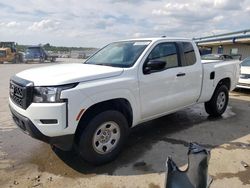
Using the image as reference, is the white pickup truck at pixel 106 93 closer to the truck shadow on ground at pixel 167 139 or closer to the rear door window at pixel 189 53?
the rear door window at pixel 189 53

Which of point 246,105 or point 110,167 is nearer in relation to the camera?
point 110,167

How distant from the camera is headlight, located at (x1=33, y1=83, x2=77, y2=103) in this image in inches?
137

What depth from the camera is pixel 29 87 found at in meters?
3.64

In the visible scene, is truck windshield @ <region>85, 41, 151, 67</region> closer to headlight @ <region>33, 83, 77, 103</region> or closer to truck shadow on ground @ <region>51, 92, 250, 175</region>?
headlight @ <region>33, 83, 77, 103</region>

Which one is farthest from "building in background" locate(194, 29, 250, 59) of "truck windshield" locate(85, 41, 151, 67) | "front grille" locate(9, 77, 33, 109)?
"front grille" locate(9, 77, 33, 109)

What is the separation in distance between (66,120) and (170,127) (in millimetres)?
3097

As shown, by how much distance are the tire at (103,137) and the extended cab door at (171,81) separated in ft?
2.00

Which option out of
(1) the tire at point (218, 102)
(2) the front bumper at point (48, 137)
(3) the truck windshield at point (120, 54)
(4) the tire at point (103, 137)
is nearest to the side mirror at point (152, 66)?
(3) the truck windshield at point (120, 54)

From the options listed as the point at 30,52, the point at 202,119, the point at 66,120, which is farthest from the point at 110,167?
the point at 30,52

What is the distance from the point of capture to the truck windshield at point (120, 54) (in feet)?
15.1

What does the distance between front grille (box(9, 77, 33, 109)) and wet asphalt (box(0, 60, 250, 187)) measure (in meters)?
1.04

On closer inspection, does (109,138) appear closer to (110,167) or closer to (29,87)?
(110,167)

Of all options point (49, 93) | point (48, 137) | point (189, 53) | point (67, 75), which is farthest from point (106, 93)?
point (189, 53)

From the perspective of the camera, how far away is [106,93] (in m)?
3.90
